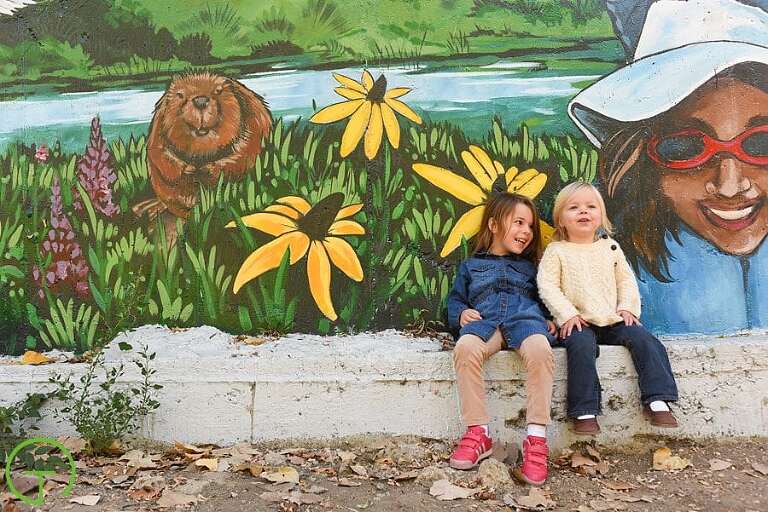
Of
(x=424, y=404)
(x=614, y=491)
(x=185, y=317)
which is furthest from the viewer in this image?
(x=185, y=317)

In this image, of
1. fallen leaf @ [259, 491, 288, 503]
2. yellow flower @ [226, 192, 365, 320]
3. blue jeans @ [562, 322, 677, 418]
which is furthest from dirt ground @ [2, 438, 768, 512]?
yellow flower @ [226, 192, 365, 320]

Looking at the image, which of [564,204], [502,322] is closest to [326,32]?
[564,204]

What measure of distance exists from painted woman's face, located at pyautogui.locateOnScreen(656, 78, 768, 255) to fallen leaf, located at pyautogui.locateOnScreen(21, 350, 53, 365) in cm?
344

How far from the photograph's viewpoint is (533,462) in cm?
294

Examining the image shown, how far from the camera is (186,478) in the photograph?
2.94 meters

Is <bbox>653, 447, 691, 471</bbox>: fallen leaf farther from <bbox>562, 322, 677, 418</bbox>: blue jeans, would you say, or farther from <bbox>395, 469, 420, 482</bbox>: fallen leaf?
<bbox>395, 469, 420, 482</bbox>: fallen leaf

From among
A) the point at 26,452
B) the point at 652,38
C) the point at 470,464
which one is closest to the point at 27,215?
the point at 26,452

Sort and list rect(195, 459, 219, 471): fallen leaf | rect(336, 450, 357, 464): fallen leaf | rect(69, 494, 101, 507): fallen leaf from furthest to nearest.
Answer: rect(336, 450, 357, 464): fallen leaf < rect(195, 459, 219, 471): fallen leaf < rect(69, 494, 101, 507): fallen leaf

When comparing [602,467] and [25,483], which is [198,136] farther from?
[602,467]

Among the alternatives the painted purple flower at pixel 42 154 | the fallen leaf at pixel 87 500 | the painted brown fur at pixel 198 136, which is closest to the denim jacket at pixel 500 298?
the painted brown fur at pixel 198 136

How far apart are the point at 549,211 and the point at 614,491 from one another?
1.50m

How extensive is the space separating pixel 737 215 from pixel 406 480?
2.32m

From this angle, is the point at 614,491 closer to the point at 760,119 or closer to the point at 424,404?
the point at 424,404

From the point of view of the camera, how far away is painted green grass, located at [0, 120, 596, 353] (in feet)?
12.0
